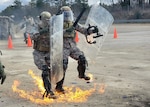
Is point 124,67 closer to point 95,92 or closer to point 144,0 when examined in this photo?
point 95,92

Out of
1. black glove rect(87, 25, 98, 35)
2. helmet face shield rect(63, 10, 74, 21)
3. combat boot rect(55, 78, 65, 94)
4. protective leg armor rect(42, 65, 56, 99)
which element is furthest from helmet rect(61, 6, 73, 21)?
combat boot rect(55, 78, 65, 94)

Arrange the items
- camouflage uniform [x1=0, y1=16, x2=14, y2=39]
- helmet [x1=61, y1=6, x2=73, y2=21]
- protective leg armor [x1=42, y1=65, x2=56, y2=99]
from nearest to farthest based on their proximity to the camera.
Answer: protective leg armor [x1=42, y1=65, x2=56, y2=99], helmet [x1=61, y1=6, x2=73, y2=21], camouflage uniform [x1=0, y1=16, x2=14, y2=39]

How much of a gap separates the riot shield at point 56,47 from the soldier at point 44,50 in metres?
0.14

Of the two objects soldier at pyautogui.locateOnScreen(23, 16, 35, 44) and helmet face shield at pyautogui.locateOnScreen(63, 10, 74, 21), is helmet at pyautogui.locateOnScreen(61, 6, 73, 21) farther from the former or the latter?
soldier at pyautogui.locateOnScreen(23, 16, 35, 44)

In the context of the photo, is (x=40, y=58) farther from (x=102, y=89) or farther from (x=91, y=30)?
(x=102, y=89)

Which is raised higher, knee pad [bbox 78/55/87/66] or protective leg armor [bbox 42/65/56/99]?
knee pad [bbox 78/55/87/66]

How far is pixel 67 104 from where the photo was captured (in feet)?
21.4

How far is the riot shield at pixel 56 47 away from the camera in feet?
20.9

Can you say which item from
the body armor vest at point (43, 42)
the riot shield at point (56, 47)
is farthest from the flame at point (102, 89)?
the body armor vest at point (43, 42)

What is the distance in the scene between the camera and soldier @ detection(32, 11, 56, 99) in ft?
21.7

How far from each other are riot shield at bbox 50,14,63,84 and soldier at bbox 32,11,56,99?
142 millimetres

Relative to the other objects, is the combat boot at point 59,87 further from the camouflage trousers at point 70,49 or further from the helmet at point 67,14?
the helmet at point 67,14

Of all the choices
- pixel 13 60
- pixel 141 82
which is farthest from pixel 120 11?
pixel 141 82

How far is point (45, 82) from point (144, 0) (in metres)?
57.3
